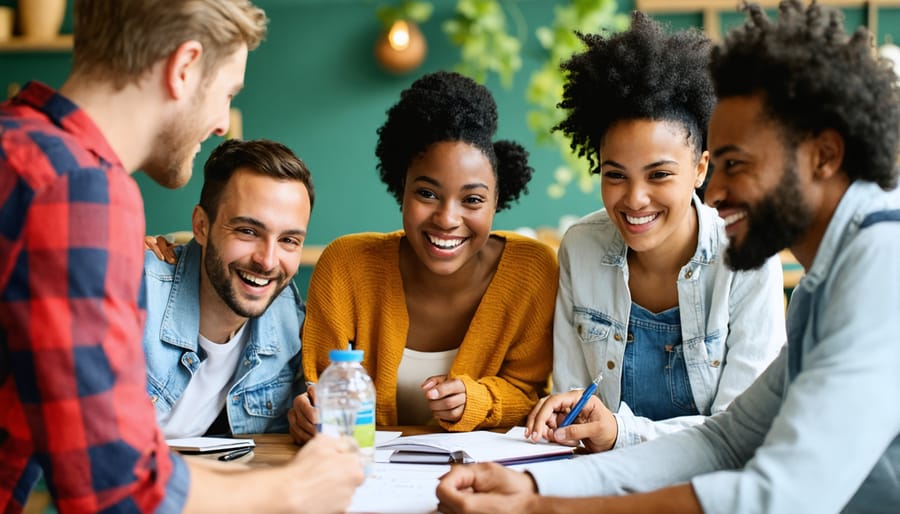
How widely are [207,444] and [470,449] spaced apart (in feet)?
1.69

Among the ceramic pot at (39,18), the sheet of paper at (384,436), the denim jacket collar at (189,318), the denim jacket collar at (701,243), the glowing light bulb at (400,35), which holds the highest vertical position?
Answer: the ceramic pot at (39,18)

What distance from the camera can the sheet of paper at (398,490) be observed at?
133 centimetres

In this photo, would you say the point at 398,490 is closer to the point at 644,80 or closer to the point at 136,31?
the point at 136,31

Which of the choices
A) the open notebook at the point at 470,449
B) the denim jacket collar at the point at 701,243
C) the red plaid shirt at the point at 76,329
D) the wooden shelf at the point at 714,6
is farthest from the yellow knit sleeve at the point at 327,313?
the wooden shelf at the point at 714,6

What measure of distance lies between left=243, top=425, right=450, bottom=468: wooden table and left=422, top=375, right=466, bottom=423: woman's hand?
59 millimetres

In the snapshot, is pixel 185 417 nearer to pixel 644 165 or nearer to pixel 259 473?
pixel 259 473

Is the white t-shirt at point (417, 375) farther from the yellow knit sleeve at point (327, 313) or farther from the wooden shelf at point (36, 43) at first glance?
the wooden shelf at point (36, 43)

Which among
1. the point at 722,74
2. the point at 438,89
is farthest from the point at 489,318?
the point at 722,74

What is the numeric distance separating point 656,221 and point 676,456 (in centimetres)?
70

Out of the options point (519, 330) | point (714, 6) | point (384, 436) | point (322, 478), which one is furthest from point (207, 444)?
point (714, 6)

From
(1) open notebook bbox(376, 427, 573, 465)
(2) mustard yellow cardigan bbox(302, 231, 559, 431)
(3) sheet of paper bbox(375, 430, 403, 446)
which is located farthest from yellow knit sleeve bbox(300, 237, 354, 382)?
(1) open notebook bbox(376, 427, 573, 465)

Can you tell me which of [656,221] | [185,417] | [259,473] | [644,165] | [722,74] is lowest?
[185,417]

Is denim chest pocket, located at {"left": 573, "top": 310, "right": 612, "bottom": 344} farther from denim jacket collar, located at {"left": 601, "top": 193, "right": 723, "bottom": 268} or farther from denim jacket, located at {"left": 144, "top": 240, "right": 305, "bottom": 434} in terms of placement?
denim jacket, located at {"left": 144, "top": 240, "right": 305, "bottom": 434}

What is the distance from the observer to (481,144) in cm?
218
